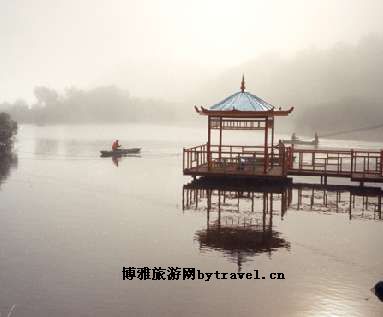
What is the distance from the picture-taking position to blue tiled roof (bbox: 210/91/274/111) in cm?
2638

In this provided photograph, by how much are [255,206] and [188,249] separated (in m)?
7.50

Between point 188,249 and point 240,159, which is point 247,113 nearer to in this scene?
point 240,159

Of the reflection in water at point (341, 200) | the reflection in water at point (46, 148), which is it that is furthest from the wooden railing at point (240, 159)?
the reflection in water at point (46, 148)

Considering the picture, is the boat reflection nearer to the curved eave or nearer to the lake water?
the lake water

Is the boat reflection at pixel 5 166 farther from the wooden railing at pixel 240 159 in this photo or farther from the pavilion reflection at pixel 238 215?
the pavilion reflection at pixel 238 215

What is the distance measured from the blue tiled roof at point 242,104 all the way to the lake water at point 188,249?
4529 millimetres

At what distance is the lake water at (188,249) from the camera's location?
10.1 meters

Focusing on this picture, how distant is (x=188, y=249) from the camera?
13.8 metres

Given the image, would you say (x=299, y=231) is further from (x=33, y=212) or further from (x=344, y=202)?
(x=33, y=212)

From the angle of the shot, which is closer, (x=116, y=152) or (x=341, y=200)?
(x=341, y=200)

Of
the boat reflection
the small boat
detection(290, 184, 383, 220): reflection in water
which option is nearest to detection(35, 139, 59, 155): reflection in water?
the boat reflection

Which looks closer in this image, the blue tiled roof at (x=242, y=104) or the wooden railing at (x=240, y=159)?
the blue tiled roof at (x=242, y=104)

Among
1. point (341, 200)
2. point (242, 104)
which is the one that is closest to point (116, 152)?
point (242, 104)

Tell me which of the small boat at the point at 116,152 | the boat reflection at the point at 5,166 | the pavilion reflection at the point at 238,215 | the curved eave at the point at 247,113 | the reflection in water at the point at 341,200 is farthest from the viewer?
the small boat at the point at 116,152
